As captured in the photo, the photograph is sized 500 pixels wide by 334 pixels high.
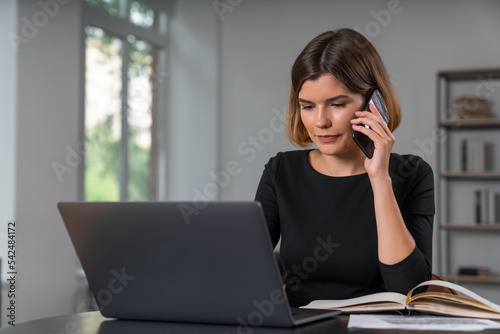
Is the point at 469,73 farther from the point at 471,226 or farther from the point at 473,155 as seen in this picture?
the point at 471,226

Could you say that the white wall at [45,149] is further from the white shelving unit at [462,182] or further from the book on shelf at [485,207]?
the book on shelf at [485,207]

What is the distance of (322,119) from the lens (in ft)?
4.77

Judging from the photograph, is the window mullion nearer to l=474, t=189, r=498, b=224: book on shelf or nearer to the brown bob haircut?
l=474, t=189, r=498, b=224: book on shelf

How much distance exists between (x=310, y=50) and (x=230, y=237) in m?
0.72

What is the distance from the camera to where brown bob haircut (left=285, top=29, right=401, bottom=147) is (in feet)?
4.85

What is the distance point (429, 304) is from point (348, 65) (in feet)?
1.99

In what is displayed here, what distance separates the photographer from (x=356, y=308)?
1142mm

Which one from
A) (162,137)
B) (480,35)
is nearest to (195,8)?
(162,137)

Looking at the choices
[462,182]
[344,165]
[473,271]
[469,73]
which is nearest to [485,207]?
[462,182]

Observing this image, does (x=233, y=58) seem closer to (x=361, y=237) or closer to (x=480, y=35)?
(x=480, y=35)

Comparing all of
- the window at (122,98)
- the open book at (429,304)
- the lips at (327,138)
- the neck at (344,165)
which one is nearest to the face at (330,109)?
the lips at (327,138)

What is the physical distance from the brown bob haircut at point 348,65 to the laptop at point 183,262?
599 millimetres

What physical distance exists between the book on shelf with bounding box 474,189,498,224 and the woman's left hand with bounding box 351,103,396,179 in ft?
12.1

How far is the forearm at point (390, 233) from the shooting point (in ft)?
4.24
